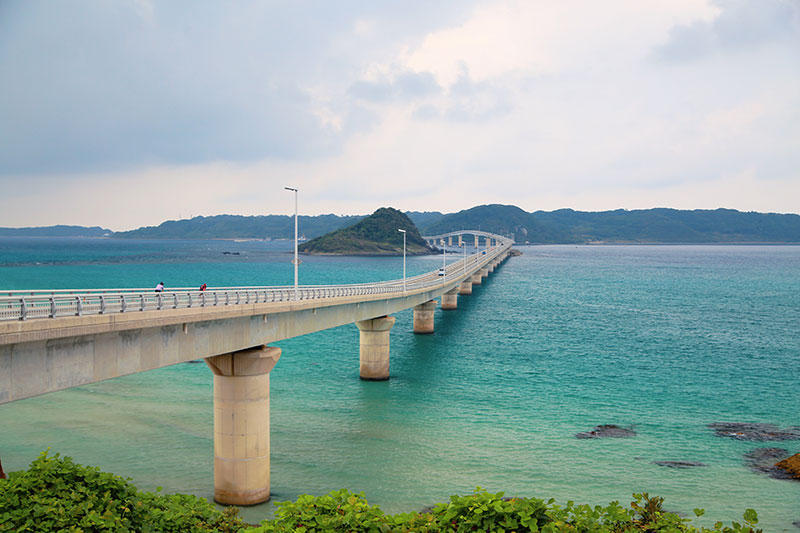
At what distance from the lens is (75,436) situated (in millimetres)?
34875

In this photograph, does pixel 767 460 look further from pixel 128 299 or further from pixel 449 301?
pixel 449 301

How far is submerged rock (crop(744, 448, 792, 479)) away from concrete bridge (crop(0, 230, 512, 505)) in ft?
77.8

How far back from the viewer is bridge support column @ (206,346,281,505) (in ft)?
84.4

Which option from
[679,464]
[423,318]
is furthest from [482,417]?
[423,318]

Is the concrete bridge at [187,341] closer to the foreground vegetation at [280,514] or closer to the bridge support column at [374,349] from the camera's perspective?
the foreground vegetation at [280,514]

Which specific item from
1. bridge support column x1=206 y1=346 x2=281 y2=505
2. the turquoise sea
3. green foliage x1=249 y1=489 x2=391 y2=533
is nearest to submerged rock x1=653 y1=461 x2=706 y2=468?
the turquoise sea

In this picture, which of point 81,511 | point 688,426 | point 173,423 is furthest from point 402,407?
point 81,511

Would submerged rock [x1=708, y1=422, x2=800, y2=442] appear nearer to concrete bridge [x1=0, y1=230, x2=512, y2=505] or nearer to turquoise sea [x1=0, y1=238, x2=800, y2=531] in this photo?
turquoise sea [x1=0, y1=238, x2=800, y2=531]

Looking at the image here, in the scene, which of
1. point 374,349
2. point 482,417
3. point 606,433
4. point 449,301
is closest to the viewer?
point 606,433

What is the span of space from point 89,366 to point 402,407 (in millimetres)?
25649

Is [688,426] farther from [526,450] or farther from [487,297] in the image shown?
[487,297]

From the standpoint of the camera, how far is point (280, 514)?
1422cm

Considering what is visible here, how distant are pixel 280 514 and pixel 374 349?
117ft

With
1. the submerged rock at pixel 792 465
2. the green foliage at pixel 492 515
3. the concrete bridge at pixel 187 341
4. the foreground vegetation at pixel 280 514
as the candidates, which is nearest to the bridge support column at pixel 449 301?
the concrete bridge at pixel 187 341
